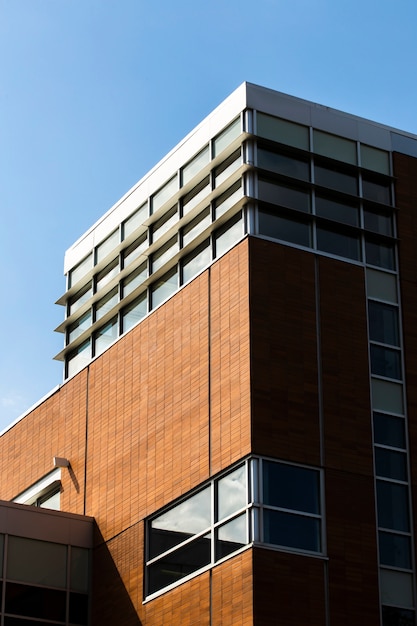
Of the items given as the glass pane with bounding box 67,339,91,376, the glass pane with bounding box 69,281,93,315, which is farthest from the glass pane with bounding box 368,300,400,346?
the glass pane with bounding box 69,281,93,315

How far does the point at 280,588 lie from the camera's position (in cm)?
2703

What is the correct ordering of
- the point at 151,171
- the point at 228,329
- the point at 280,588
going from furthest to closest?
1. the point at 151,171
2. the point at 228,329
3. the point at 280,588

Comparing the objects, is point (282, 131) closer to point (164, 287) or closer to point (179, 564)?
point (164, 287)

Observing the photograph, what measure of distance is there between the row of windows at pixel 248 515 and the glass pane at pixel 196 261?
569cm

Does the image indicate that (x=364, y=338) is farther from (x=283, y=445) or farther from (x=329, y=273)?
(x=283, y=445)

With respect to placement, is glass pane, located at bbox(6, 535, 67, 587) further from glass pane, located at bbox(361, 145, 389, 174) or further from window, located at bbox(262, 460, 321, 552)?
glass pane, located at bbox(361, 145, 389, 174)

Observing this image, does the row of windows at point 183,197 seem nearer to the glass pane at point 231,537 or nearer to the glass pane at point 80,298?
the glass pane at point 80,298

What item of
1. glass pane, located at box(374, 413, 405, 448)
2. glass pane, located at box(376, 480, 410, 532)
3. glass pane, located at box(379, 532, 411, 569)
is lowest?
glass pane, located at box(379, 532, 411, 569)

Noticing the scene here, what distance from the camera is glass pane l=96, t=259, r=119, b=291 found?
120ft

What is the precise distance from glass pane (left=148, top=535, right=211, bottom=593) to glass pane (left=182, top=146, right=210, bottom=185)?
954 cm

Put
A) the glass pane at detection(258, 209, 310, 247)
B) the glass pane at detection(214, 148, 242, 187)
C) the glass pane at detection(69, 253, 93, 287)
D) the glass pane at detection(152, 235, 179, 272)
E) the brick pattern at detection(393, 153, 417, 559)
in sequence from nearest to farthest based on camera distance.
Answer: the brick pattern at detection(393, 153, 417, 559)
the glass pane at detection(258, 209, 310, 247)
the glass pane at detection(214, 148, 242, 187)
the glass pane at detection(152, 235, 179, 272)
the glass pane at detection(69, 253, 93, 287)

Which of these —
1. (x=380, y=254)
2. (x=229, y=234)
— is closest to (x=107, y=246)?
(x=229, y=234)

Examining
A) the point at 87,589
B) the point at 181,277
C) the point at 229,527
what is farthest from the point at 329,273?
the point at 87,589

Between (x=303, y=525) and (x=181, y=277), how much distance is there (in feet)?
25.7
